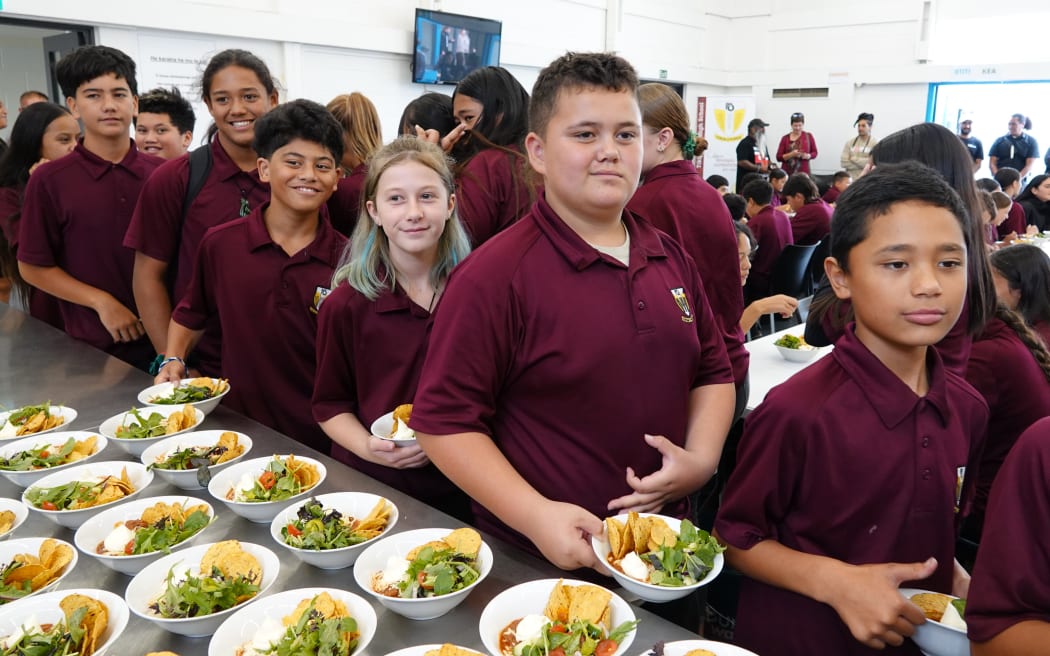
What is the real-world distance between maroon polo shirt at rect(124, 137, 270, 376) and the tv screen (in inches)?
259

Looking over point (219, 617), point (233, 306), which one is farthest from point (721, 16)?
point (219, 617)

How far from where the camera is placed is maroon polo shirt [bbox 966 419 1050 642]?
39.6 inches

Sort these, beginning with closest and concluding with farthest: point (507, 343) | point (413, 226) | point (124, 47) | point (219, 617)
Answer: point (219, 617), point (507, 343), point (413, 226), point (124, 47)

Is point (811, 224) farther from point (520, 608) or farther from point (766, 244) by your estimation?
point (520, 608)

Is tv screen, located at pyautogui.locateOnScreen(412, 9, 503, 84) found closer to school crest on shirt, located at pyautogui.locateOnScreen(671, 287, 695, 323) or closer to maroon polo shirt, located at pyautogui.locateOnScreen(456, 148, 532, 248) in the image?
maroon polo shirt, located at pyautogui.locateOnScreen(456, 148, 532, 248)

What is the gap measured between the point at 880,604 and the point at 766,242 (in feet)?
14.3

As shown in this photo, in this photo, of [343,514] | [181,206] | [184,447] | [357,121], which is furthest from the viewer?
[357,121]

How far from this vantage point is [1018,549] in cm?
101

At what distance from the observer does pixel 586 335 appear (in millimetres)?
1331

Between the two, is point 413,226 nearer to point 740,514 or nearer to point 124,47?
point 740,514

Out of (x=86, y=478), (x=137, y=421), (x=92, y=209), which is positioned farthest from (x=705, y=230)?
(x=92, y=209)

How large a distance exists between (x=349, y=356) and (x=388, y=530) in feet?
2.05

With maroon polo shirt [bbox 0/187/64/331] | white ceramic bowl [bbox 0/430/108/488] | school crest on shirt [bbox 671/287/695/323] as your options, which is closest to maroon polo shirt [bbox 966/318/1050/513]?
school crest on shirt [bbox 671/287/695/323]

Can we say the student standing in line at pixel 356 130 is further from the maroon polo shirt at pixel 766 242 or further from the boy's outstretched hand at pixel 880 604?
the maroon polo shirt at pixel 766 242
